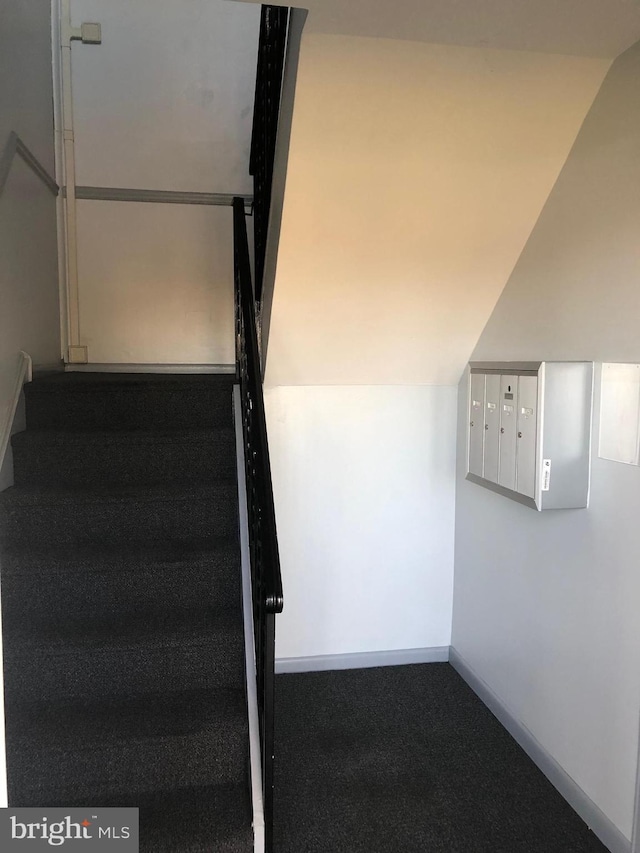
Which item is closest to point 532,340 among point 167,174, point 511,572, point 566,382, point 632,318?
point 566,382

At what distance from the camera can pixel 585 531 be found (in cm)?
241

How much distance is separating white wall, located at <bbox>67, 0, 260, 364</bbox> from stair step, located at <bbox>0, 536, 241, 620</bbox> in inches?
70.3

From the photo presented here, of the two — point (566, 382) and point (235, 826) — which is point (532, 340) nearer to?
point (566, 382)

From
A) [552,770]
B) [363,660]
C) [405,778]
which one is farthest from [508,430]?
[363,660]

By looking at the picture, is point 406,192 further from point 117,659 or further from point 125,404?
point 117,659

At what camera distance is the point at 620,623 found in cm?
220

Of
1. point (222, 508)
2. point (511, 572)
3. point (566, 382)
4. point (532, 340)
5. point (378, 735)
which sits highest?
point (532, 340)

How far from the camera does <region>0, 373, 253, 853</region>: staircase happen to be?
2.05 m

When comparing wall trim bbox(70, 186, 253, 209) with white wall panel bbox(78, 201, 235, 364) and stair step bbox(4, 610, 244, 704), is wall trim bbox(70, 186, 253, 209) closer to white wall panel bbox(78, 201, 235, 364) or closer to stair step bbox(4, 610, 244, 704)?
white wall panel bbox(78, 201, 235, 364)

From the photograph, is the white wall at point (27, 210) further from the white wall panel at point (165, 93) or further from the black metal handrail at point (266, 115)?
the black metal handrail at point (266, 115)

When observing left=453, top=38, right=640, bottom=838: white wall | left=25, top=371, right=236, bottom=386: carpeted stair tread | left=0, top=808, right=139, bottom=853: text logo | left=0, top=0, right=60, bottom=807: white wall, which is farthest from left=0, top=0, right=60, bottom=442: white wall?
left=453, top=38, right=640, bottom=838: white wall

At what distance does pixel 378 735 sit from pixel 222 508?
4.38 feet

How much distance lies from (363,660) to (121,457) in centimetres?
186

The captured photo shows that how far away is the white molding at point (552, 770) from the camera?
223 centimetres
